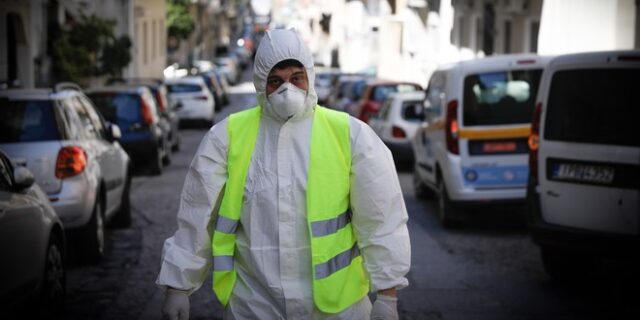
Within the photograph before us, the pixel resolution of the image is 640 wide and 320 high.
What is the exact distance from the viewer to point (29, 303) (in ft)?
24.1

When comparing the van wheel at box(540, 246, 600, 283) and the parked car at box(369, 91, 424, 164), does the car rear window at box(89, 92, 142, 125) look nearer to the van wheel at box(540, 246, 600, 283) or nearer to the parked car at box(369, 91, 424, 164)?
the parked car at box(369, 91, 424, 164)

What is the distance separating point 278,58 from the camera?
405cm

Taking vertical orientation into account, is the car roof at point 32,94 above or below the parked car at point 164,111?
above

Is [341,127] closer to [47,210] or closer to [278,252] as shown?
[278,252]

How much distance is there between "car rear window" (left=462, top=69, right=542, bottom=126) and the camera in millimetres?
12086

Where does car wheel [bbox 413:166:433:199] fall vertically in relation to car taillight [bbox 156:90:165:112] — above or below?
below

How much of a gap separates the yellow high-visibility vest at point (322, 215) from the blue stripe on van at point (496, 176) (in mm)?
8012

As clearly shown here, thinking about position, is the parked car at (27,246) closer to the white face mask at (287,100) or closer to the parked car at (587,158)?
the white face mask at (287,100)

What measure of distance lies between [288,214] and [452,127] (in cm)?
831

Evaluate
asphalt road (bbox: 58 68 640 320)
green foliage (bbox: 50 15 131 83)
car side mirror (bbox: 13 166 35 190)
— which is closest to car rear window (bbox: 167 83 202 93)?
green foliage (bbox: 50 15 131 83)

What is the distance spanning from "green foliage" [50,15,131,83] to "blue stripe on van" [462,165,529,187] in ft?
57.8

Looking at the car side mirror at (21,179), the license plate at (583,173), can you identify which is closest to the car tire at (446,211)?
the license plate at (583,173)

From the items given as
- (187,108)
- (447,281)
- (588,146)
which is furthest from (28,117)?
(187,108)

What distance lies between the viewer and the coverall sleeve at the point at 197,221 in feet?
13.2
